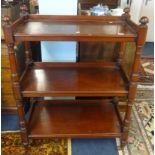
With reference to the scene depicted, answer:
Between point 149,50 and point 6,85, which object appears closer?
point 6,85

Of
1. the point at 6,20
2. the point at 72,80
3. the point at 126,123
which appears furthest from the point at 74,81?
the point at 6,20

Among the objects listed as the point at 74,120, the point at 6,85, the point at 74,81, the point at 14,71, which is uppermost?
the point at 14,71

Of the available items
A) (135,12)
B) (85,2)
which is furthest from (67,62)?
(135,12)

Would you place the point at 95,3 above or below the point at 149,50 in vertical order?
above

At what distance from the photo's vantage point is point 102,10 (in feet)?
6.23

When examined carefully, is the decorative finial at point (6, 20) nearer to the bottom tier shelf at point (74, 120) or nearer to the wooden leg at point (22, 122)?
the wooden leg at point (22, 122)

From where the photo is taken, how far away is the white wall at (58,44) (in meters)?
1.45

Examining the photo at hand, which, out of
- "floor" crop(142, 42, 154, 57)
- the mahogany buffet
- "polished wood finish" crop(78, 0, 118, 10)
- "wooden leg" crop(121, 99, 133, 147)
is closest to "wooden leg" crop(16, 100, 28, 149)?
the mahogany buffet

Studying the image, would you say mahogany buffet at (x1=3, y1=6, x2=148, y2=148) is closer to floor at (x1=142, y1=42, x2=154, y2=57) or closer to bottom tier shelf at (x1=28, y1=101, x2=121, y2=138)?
bottom tier shelf at (x1=28, y1=101, x2=121, y2=138)

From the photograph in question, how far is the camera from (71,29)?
120 centimetres

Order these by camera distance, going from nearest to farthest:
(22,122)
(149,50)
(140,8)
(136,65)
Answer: (136,65) → (22,122) → (149,50) → (140,8)

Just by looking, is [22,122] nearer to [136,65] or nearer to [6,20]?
[6,20]

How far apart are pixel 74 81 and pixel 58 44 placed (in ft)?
1.20

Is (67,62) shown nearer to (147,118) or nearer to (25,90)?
(25,90)
